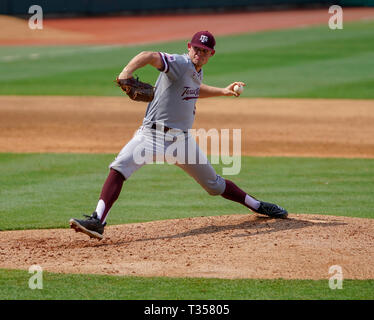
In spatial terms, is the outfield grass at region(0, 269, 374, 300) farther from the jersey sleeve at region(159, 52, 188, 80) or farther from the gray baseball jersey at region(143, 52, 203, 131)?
the jersey sleeve at region(159, 52, 188, 80)

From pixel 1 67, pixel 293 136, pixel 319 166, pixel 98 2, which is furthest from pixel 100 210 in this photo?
pixel 98 2

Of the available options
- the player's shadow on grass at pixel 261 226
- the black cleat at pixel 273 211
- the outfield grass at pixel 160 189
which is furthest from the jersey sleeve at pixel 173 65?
the outfield grass at pixel 160 189

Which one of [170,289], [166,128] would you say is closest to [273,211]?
[166,128]

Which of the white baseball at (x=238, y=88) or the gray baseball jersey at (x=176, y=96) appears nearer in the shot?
the gray baseball jersey at (x=176, y=96)

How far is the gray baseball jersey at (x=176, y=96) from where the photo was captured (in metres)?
6.64

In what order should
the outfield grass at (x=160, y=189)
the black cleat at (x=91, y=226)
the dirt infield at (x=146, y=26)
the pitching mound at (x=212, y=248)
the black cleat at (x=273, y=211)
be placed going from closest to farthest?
1. the pitching mound at (x=212, y=248)
2. the black cleat at (x=91, y=226)
3. the black cleat at (x=273, y=211)
4. the outfield grass at (x=160, y=189)
5. the dirt infield at (x=146, y=26)

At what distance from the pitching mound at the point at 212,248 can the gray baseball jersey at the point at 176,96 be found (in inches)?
42.3

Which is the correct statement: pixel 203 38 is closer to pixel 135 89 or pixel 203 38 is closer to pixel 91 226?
pixel 135 89

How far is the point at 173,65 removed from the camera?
6.55 metres

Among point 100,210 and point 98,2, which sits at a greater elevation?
point 98,2

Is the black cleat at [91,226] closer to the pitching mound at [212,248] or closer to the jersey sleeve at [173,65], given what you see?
the pitching mound at [212,248]

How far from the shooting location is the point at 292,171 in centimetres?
1066
